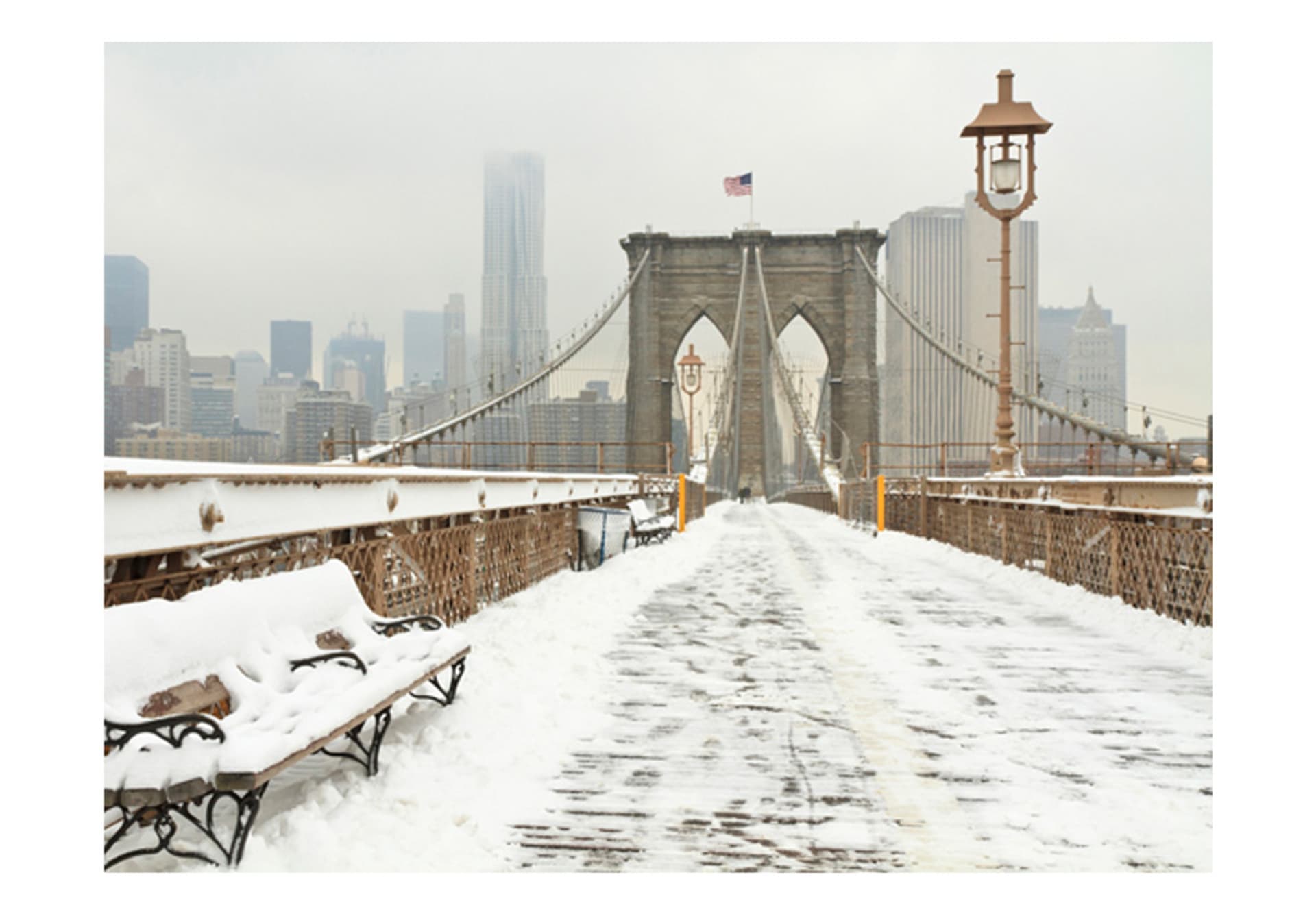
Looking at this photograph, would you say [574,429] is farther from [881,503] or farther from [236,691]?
[236,691]

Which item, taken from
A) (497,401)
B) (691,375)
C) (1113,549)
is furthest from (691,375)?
(1113,549)

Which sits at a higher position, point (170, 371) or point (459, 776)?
point (170, 371)

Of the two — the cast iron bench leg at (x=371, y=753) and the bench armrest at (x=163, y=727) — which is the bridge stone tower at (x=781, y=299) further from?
the bench armrest at (x=163, y=727)

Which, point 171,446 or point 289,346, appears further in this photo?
point 289,346

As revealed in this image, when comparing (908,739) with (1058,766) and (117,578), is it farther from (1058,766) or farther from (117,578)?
(117,578)

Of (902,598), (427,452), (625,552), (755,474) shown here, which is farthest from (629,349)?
(902,598)

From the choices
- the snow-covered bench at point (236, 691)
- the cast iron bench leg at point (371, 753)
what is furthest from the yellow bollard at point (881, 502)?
the cast iron bench leg at point (371, 753)

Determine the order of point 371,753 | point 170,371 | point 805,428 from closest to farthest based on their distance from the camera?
1. point 371,753
2. point 170,371
3. point 805,428
